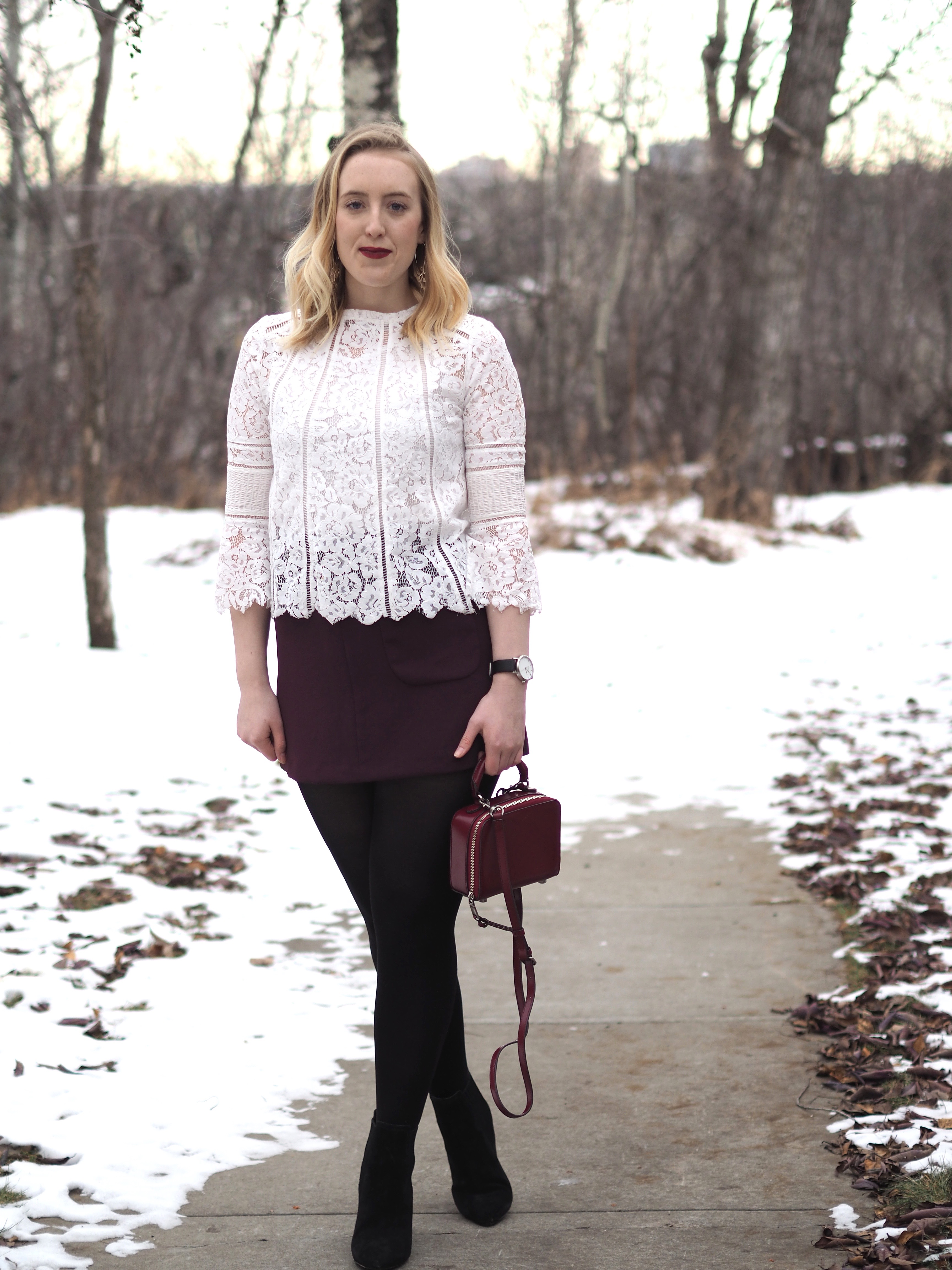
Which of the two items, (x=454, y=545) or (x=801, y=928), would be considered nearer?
(x=454, y=545)

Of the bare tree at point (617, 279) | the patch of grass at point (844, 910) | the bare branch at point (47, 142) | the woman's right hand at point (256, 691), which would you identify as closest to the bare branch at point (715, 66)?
the bare tree at point (617, 279)

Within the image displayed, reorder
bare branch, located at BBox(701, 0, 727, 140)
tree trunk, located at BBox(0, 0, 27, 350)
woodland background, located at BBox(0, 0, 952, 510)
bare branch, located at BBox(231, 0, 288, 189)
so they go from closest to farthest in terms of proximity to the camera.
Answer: bare branch, located at BBox(231, 0, 288, 189) → tree trunk, located at BBox(0, 0, 27, 350) → bare branch, located at BBox(701, 0, 727, 140) → woodland background, located at BBox(0, 0, 952, 510)

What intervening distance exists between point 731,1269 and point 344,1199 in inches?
31.2

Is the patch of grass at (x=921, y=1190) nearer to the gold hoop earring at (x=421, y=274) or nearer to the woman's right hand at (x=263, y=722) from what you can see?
the woman's right hand at (x=263, y=722)

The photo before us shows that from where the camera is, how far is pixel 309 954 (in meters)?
4.01

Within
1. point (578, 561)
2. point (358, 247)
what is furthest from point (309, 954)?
point (578, 561)

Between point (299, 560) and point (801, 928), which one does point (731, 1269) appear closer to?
point (299, 560)

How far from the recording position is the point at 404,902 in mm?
2205

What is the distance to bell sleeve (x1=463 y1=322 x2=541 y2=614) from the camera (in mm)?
2182

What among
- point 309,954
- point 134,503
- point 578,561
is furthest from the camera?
point 134,503

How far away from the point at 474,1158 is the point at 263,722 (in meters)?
0.96

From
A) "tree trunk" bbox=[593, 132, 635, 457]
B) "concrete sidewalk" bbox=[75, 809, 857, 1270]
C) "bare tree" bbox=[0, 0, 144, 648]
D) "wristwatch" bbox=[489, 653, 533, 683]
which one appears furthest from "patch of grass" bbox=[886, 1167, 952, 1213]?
"tree trunk" bbox=[593, 132, 635, 457]

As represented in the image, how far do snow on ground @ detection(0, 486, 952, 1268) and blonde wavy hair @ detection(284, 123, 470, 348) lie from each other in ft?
5.74

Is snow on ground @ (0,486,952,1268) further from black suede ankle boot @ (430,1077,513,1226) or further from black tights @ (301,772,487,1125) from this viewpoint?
black tights @ (301,772,487,1125)
